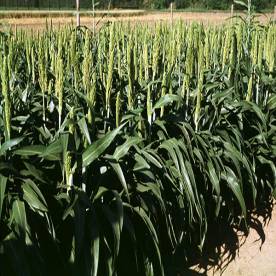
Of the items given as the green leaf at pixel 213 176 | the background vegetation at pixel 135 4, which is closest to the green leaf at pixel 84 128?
the green leaf at pixel 213 176

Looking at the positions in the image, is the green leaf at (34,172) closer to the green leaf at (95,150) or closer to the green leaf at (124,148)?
the green leaf at (95,150)

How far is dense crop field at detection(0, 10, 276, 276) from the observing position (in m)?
2.14

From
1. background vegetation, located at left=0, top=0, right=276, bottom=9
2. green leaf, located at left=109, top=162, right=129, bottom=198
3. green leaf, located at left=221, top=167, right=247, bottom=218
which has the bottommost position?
background vegetation, located at left=0, top=0, right=276, bottom=9

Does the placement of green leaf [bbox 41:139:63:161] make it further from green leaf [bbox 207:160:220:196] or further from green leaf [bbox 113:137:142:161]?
green leaf [bbox 207:160:220:196]

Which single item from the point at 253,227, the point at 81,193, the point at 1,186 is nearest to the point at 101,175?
the point at 81,193

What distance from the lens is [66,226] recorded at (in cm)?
231

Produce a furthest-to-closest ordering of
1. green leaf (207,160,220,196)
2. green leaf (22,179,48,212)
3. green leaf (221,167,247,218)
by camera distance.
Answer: green leaf (221,167,247,218)
green leaf (207,160,220,196)
green leaf (22,179,48,212)

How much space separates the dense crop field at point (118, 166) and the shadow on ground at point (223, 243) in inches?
2.5

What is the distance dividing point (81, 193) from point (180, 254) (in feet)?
3.55

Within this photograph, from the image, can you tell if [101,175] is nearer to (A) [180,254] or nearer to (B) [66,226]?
(B) [66,226]

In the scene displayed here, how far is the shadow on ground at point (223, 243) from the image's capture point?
3014mm

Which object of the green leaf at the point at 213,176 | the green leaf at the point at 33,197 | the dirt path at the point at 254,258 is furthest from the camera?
the dirt path at the point at 254,258

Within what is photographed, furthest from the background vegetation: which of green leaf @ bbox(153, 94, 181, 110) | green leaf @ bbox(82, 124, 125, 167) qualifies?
green leaf @ bbox(82, 124, 125, 167)

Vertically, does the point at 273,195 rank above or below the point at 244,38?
below
